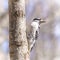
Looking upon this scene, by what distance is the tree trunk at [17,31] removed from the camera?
Answer: 3.43 feet

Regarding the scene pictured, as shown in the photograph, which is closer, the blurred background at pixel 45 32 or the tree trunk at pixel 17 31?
the tree trunk at pixel 17 31

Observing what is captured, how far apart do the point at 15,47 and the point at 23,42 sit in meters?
0.03

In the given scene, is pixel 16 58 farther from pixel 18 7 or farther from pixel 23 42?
pixel 18 7

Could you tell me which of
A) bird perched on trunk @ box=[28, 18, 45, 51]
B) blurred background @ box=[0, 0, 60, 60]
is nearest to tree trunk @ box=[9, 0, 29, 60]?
bird perched on trunk @ box=[28, 18, 45, 51]

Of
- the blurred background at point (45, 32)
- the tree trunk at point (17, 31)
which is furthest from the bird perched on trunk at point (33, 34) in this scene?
the blurred background at point (45, 32)

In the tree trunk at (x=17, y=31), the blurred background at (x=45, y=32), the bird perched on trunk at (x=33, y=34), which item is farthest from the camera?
the blurred background at (x=45, y=32)

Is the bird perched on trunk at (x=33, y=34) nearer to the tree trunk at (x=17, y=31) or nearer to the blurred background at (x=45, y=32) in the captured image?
the tree trunk at (x=17, y=31)

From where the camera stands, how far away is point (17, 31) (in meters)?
1.05

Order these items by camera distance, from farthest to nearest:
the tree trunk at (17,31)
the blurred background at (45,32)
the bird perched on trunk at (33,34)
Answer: the blurred background at (45,32) → the bird perched on trunk at (33,34) → the tree trunk at (17,31)

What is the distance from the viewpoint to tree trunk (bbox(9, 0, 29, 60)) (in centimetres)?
105

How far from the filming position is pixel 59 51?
4492 millimetres

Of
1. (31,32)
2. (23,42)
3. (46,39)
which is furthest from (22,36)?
(46,39)

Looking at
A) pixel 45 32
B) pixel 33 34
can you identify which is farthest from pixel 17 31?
pixel 45 32

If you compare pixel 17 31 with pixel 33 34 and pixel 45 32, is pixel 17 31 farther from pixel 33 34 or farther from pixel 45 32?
pixel 45 32
